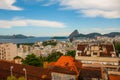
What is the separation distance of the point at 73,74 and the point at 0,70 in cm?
1177

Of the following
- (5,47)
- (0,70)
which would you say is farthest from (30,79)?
(5,47)

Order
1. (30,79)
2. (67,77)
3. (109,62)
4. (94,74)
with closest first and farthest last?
(67,77) < (94,74) < (30,79) < (109,62)

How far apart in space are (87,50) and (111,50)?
4836mm

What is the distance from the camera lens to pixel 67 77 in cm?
2744

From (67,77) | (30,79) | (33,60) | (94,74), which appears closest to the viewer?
(67,77)

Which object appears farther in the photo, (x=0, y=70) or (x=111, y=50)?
(x=111, y=50)

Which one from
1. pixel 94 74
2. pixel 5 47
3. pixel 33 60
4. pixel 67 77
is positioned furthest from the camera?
pixel 5 47

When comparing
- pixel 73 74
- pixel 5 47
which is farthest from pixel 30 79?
pixel 5 47

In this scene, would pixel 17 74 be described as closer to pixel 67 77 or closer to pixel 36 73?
pixel 36 73

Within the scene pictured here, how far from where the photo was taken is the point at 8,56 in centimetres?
11725

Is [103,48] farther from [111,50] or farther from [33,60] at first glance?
[33,60]

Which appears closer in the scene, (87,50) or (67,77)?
(67,77)

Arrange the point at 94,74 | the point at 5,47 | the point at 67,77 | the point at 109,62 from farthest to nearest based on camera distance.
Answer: the point at 5,47, the point at 109,62, the point at 94,74, the point at 67,77

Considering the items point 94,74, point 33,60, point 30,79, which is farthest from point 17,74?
point 33,60
